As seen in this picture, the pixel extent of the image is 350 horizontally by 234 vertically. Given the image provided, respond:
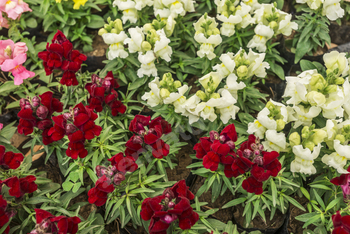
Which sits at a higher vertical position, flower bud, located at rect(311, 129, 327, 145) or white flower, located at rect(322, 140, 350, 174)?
flower bud, located at rect(311, 129, 327, 145)

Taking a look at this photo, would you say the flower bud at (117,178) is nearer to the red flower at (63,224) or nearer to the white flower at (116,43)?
the red flower at (63,224)

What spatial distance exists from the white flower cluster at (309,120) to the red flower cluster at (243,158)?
0.21 m

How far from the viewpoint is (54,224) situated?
59.9 inches

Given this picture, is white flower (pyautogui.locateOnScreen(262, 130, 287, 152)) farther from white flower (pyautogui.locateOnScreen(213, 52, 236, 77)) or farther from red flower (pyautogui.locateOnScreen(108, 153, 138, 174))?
red flower (pyautogui.locateOnScreen(108, 153, 138, 174))

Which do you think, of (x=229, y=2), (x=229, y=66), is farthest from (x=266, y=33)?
(x=229, y=66)

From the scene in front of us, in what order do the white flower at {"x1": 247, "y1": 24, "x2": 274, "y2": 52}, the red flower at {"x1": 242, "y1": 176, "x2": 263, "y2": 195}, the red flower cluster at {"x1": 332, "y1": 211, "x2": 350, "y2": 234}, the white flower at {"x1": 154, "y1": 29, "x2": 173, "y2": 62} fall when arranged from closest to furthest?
the red flower cluster at {"x1": 332, "y1": 211, "x2": 350, "y2": 234} → the red flower at {"x1": 242, "y1": 176, "x2": 263, "y2": 195} → the white flower at {"x1": 154, "y1": 29, "x2": 173, "y2": 62} → the white flower at {"x1": 247, "y1": 24, "x2": 274, "y2": 52}

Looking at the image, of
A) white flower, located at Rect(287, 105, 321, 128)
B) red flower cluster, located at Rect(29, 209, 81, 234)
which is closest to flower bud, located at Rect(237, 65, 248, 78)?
white flower, located at Rect(287, 105, 321, 128)

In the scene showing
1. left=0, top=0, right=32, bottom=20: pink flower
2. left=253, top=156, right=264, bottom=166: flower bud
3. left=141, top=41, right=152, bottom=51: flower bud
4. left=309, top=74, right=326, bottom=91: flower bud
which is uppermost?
left=0, top=0, right=32, bottom=20: pink flower

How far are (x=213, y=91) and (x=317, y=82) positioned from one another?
0.69 meters

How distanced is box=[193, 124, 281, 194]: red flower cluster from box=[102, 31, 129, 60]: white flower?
3.94 ft

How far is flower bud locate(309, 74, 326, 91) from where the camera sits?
190cm

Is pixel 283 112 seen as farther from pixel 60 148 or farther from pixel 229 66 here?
pixel 60 148

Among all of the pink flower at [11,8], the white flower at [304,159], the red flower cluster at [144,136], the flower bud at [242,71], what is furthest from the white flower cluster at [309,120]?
the pink flower at [11,8]

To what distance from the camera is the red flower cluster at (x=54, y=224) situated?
145 centimetres
